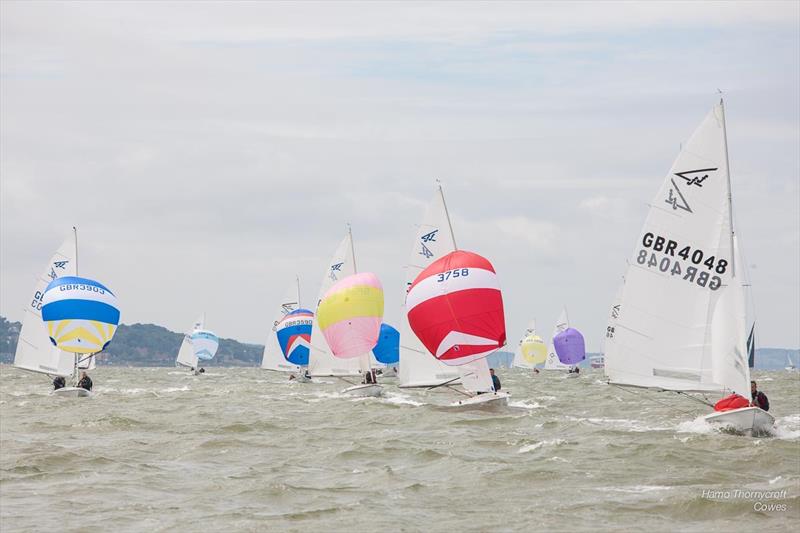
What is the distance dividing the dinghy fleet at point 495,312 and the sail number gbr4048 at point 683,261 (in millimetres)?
22

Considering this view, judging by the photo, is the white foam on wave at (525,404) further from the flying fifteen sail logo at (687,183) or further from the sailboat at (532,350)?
the sailboat at (532,350)

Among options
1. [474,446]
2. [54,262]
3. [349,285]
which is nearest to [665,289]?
[474,446]

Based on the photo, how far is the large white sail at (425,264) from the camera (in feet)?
113

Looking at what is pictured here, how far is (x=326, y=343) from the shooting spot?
46.7 metres

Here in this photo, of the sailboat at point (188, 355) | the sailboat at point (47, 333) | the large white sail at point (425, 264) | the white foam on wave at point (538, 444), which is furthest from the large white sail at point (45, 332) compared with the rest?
the sailboat at point (188, 355)

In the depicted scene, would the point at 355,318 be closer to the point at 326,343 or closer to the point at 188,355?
the point at 326,343

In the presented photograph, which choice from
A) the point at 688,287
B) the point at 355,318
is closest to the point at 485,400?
the point at 688,287

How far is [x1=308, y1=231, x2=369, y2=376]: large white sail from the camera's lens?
4566cm

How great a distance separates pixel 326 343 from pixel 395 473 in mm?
27655

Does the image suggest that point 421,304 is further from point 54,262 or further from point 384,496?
point 54,262

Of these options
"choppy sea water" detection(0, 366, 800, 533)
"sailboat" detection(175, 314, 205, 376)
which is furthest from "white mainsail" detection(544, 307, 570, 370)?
"choppy sea water" detection(0, 366, 800, 533)

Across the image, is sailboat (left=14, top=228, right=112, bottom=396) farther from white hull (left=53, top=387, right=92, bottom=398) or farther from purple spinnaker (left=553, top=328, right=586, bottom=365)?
purple spinnaker (left=553, top=328, right=586, bottom=365)

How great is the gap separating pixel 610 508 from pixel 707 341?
9027 mm

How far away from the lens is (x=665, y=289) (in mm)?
23891
